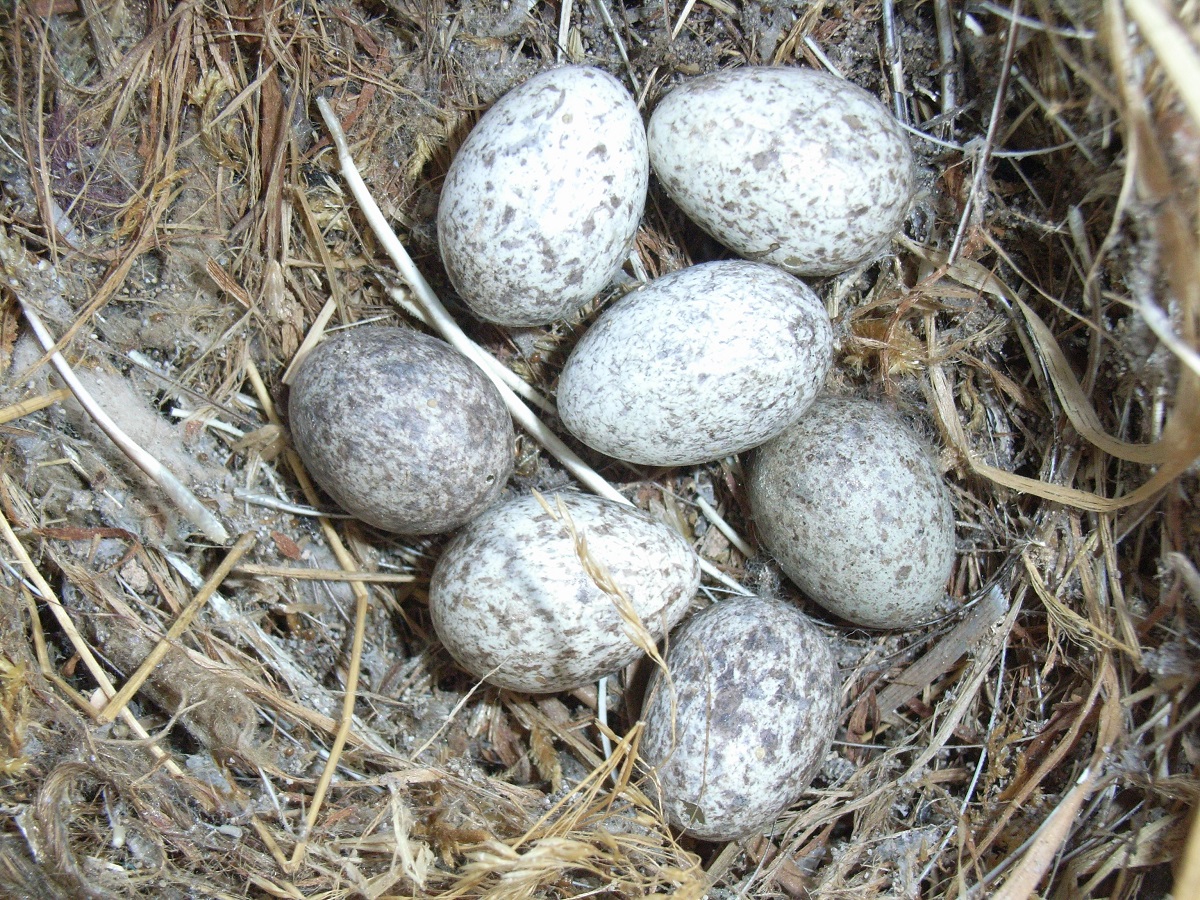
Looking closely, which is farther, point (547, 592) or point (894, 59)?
point (894, 59)

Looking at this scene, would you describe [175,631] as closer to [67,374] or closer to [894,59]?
[67,374]

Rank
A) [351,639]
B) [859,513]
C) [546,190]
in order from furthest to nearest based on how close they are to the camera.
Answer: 1. [351,639]
2. [859,513]
3. [546,190]

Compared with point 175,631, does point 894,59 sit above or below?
above

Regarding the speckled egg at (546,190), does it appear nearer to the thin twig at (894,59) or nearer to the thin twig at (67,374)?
the thin twig at (894,59)

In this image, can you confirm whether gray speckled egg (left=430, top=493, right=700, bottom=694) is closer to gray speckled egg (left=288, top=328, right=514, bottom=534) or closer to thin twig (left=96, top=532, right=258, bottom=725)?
gray speckled egg (left=288, top=328, right=514, bottom=534)

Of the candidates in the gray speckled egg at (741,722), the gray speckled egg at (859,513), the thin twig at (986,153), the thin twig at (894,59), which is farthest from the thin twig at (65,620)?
the thin twig at (894,59)

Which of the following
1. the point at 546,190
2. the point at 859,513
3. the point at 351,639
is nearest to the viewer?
the point at 546,190

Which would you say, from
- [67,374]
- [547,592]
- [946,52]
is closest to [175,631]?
[67,374]

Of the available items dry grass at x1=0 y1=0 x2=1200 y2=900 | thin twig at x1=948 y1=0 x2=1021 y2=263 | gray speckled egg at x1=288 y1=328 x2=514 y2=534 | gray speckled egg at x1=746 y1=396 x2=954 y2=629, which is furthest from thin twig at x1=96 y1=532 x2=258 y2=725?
thin twig at x1=948 y1=0 x2=1021 y2=263
